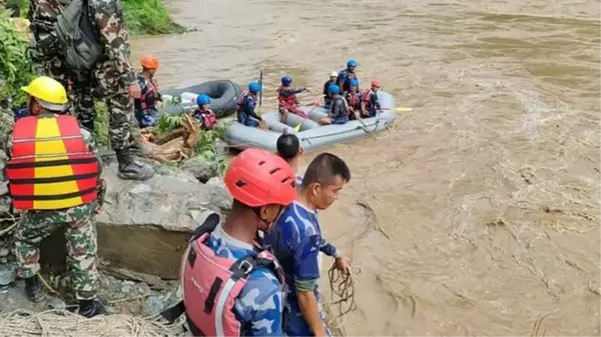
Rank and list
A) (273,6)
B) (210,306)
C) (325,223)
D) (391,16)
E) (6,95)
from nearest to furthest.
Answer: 1. (210,306)
2. (6,95)
3. (325,223)
4. (391,16)
5. (273,6)

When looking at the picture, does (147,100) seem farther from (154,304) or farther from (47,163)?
(47,163)

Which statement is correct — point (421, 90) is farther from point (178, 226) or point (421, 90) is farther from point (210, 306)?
point (210, 306)

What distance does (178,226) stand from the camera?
414 centimetres

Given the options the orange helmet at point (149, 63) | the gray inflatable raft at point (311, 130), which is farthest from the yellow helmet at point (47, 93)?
the gray inflatable raft at point (311, 130)

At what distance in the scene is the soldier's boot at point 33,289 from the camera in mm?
3662

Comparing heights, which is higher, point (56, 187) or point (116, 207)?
point (56, 187)

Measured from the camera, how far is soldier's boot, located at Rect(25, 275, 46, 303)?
3.66 meters

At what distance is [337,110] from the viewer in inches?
386

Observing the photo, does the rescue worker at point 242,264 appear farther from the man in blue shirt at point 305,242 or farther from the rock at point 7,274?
the rock at point 7,274

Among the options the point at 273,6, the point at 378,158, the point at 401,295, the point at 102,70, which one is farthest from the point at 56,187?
the point at 273,6

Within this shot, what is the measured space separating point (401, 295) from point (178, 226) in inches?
92.0

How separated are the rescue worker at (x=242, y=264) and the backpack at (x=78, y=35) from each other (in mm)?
2232

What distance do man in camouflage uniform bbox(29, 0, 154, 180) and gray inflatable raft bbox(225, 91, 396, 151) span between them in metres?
4.24

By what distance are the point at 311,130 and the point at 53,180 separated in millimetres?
6384
